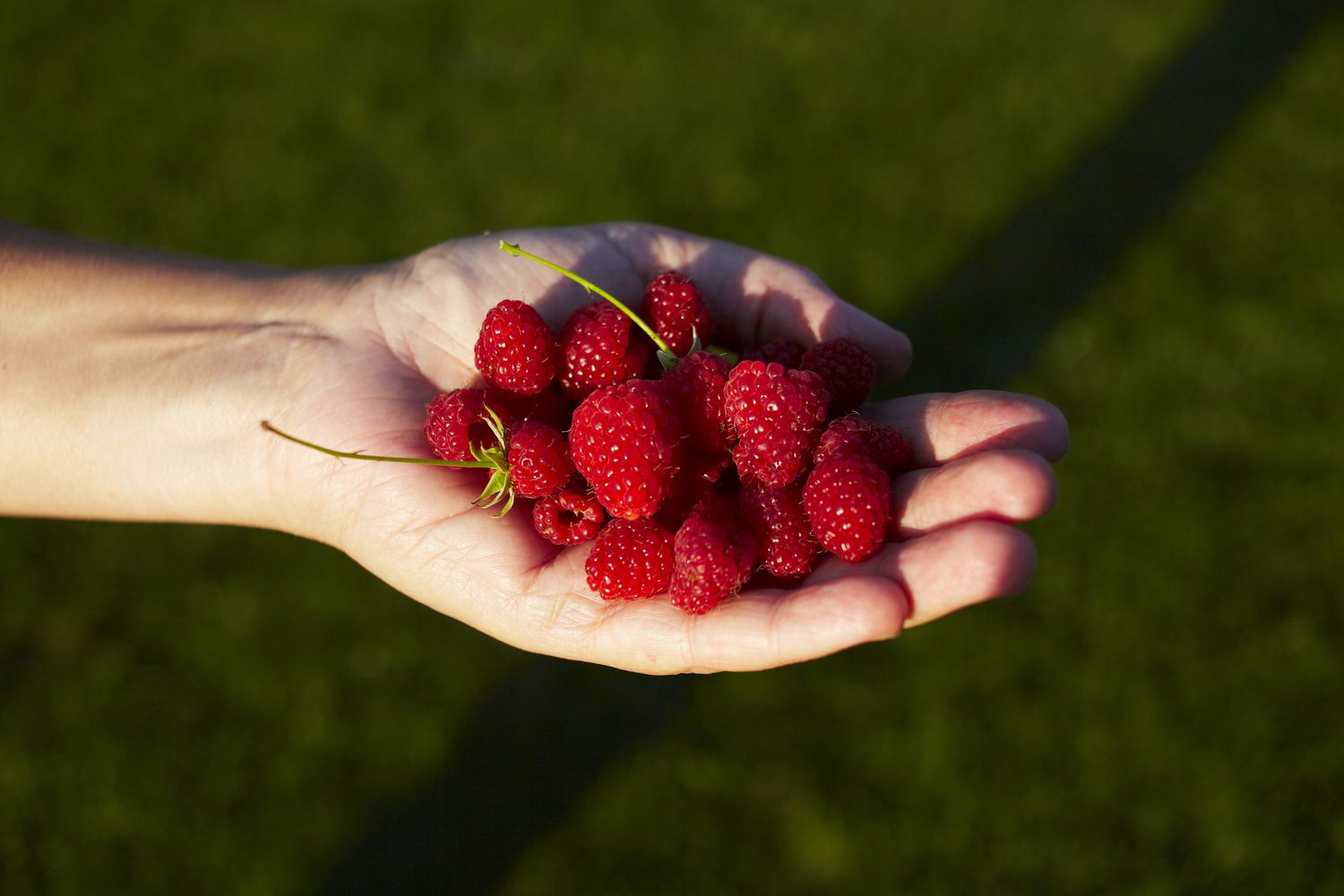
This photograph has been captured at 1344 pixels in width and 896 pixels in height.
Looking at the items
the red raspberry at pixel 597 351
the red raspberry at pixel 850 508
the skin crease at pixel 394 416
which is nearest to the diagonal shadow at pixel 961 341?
the skin crease at pixel 394 416

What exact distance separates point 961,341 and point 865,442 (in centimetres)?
245

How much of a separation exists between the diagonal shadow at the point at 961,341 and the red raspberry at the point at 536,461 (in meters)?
1.47

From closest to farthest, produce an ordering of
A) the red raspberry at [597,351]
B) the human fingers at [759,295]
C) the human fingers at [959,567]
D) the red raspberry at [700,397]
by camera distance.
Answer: the human fingers at [959,567], the red raspberry at [700,397], the red raspberry at [597,351], the human fingers at [759,295]

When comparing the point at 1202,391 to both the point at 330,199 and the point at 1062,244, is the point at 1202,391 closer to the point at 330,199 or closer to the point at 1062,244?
the point at 1062,244

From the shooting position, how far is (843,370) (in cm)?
253

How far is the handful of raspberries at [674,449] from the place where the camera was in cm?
219

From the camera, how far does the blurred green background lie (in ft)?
11.0

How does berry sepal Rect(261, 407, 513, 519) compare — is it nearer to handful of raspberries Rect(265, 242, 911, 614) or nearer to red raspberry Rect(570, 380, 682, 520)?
handful of raspberries Rect(265, 242, 911, 614)

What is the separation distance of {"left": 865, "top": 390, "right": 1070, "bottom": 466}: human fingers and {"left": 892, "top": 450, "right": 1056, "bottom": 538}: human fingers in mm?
114

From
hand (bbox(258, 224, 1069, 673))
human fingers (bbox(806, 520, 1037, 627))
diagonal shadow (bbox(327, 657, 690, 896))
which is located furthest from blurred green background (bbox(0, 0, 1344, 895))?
human fingers (bbox(806, 520, 1037, 627))

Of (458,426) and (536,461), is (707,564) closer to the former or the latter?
(536,461)

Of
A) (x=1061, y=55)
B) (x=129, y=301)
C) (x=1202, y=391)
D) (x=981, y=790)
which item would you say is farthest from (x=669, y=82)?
(x=981, y=790)

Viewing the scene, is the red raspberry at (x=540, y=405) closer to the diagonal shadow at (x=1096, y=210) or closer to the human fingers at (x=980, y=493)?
the human fingers at (x=980, y=493)

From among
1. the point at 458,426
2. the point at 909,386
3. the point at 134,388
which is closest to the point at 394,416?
the point at 458,426
